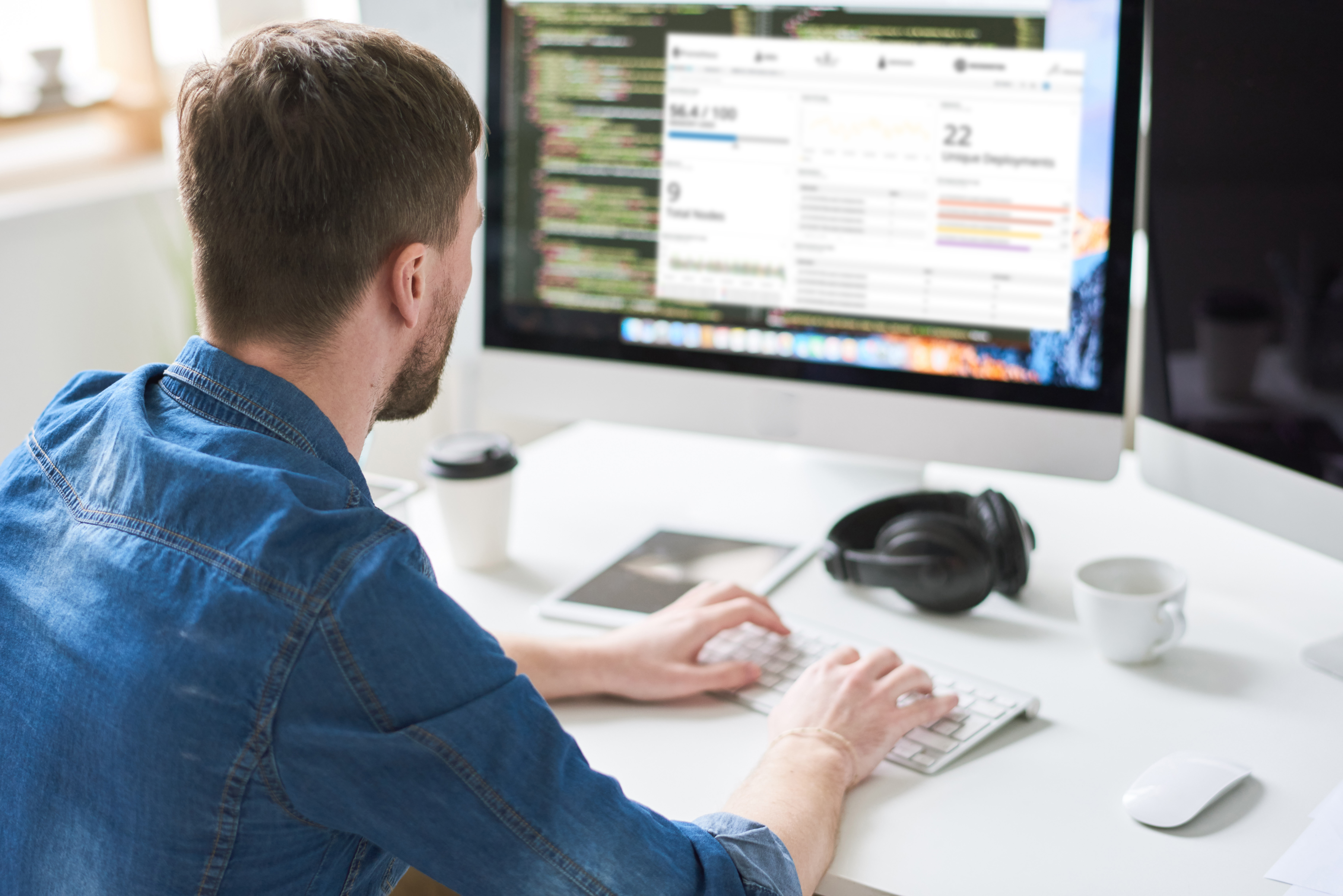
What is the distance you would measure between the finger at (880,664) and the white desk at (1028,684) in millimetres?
79

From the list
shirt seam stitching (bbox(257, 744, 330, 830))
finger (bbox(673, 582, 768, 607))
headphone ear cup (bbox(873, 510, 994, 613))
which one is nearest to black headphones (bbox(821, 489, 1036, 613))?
headphone ear cup (bbox(873, 510, 994, 613))

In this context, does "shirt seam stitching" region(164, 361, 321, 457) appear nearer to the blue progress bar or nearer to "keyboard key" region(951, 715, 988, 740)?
"keyboard key" region(951, 715, 988, 740)

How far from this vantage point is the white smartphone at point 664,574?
106 cm

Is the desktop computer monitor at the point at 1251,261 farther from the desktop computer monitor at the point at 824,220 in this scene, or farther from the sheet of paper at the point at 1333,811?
the sheet of paper at the point at 1333,811

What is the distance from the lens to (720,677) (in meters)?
0.92

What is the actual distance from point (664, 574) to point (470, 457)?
0.74ft

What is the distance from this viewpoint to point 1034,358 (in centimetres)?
108

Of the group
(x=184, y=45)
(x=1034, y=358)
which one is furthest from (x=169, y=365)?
(x=184, y=45)

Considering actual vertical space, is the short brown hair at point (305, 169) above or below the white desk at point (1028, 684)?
above

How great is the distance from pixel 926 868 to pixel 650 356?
645 millimetres

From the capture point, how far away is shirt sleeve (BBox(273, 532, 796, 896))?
55 centimetres

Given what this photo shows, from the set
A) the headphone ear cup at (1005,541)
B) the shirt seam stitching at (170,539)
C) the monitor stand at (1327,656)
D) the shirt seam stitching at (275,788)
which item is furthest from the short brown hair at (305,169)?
the monitor stand at (1327,656)

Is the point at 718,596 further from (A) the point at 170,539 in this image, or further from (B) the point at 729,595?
(A) the point at 170,539

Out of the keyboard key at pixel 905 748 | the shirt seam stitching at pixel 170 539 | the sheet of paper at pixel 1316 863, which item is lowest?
the keyboard key at pixel 905 748
